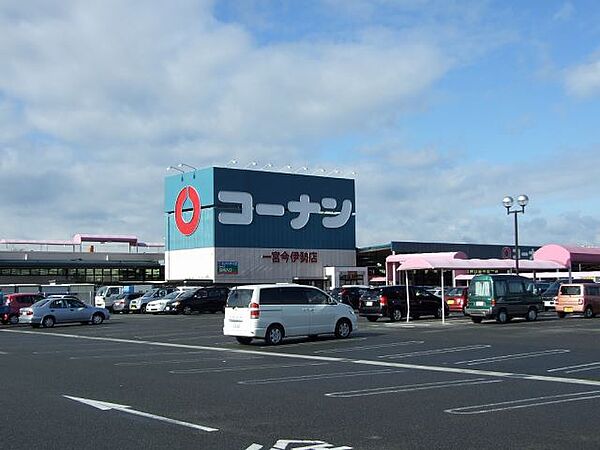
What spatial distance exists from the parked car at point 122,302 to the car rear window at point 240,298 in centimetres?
3099

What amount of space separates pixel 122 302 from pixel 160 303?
550 centimetres

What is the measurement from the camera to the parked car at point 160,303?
47969 mm

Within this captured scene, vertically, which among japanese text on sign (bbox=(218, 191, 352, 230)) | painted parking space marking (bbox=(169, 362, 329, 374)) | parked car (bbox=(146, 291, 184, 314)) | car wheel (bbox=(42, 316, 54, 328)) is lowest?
painted parking space marking (bbox=(169, 362, 329, 374))

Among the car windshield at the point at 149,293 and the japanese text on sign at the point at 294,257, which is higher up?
the japanese text on sign at the point at 294,257

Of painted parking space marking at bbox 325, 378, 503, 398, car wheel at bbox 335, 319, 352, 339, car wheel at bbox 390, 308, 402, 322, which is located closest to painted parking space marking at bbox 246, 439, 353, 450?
painted parking space marking at bbox 325, 378, 503, 398

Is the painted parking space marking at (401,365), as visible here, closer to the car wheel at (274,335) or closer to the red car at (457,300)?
the car wheel at (274,335)

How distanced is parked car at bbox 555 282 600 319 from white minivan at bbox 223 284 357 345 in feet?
50.2

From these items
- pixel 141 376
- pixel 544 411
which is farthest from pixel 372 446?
pixel 141 376

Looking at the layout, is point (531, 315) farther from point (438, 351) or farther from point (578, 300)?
point (438, 351)

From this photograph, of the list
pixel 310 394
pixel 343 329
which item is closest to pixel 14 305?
pixel 343 329

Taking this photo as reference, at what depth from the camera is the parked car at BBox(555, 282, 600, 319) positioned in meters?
34.8

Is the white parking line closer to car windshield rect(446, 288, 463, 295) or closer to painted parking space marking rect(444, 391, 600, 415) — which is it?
painted parking space marking rect(444, 391, 600, 415)

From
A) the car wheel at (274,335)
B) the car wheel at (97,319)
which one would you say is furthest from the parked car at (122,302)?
the car wheel at (274,335)

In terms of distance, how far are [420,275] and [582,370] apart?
205 ft
